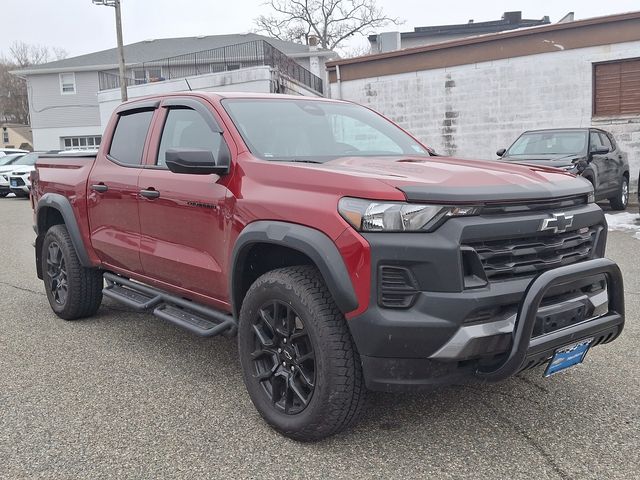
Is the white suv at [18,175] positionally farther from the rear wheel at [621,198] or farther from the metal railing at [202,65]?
the rear wheel at [621,198]

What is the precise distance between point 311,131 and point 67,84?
34031 mm

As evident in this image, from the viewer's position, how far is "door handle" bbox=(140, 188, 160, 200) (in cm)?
399

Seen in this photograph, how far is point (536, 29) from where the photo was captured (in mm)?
15008

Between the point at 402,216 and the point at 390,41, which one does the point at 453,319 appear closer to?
the point at 402,216

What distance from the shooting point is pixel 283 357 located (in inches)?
123

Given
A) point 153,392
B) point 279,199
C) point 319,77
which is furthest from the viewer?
point 319,77

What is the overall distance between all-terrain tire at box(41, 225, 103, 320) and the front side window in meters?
1.53

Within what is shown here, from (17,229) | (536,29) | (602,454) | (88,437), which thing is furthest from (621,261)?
(17,229)

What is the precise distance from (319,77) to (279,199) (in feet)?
96.7

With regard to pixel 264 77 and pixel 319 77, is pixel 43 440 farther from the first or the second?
pixel 319 77

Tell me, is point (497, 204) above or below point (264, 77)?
below

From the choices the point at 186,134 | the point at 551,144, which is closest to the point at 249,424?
the point at 186,134

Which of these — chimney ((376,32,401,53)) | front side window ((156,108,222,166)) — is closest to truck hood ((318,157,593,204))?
front side window ((156,108,222,166))

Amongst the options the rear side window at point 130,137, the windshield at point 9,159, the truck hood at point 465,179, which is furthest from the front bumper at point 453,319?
the windshield at point 9,159
